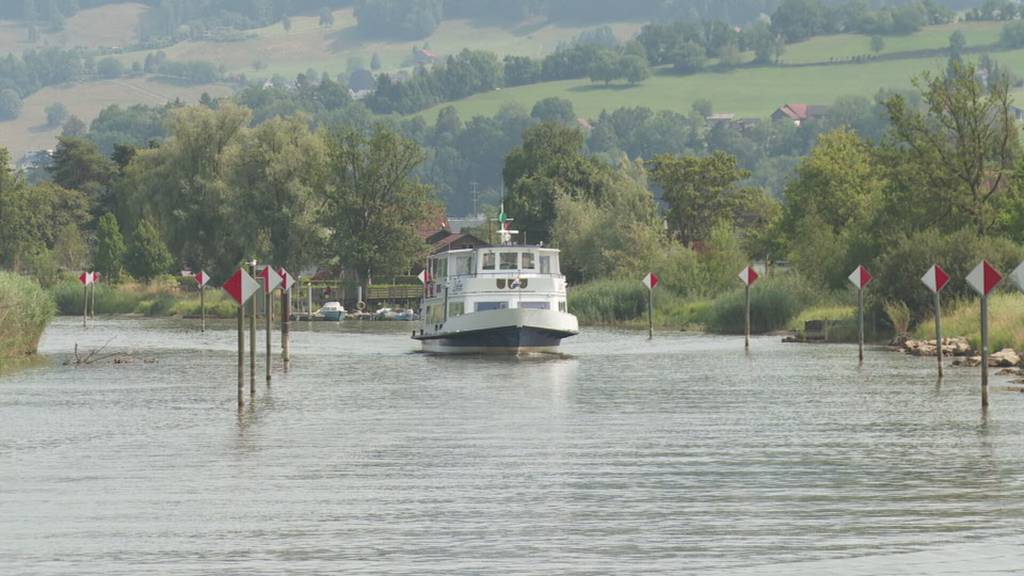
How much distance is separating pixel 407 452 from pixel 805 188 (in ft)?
285

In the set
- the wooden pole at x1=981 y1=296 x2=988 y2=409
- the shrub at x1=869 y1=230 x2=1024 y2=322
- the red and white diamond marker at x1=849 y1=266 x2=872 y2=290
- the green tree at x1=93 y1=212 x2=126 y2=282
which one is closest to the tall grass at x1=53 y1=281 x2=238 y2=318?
the green tree at x1=93 y1=212 x2=126 y2=282

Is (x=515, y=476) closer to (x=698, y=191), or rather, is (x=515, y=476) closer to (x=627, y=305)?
(x=627, y=305)

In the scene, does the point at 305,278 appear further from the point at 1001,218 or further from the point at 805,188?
the point at 1001,218

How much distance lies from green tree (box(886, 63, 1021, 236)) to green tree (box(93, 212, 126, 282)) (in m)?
89.8

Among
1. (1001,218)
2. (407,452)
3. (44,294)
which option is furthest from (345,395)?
(1001,218)

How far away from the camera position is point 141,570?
74.1 feet

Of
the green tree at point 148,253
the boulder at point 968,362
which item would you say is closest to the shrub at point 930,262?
the boulder at point 968,362

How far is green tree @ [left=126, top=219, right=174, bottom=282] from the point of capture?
158 metres

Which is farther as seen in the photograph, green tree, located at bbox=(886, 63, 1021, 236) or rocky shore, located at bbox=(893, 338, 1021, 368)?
green tree, located at bbox=(886, 63, 1021, 236)

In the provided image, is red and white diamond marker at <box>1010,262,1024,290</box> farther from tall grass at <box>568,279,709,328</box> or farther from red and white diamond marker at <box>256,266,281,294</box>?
tall grass at <box>568,279,709,328</box>

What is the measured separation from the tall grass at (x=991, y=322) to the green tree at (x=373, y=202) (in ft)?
248

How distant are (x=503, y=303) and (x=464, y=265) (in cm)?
285

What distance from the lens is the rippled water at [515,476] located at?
23578 mm

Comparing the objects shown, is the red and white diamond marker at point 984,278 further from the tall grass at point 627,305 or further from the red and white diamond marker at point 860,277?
the tall grass at point 627,305
